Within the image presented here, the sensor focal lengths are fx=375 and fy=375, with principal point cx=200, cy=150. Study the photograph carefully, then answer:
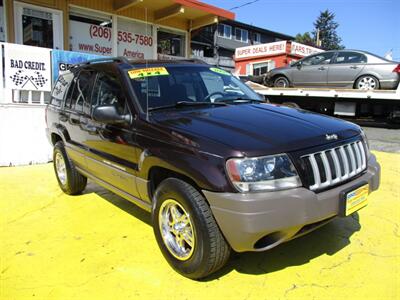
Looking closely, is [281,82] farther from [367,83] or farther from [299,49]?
[299,49]

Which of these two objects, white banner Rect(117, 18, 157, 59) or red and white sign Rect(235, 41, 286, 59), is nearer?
white banner Rect(117, 18, 157, 59)

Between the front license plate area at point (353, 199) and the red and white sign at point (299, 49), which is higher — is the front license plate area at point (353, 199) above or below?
below

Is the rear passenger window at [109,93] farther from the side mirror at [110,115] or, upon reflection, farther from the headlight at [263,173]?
the headlight at [263,173]

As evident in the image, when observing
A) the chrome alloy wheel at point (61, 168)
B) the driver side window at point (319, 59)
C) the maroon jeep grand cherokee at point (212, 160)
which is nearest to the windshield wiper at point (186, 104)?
the maroon jeep grand cherokee at point (212, 160)

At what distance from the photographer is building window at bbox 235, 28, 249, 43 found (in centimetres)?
4484

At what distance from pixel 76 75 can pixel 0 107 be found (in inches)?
114

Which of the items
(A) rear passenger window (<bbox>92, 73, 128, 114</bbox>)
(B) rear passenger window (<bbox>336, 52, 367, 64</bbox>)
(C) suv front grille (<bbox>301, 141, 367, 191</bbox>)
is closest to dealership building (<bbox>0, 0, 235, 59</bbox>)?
(B) rear passenger window (<bbox>336, 52, 367, 64</bbox>)

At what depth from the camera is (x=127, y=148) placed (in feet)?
11.5

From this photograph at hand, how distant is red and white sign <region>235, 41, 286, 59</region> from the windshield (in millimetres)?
19737

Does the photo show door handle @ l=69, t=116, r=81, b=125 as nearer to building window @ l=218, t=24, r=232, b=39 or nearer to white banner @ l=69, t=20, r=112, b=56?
white banner @ l=69, t=20, r=112, b=56

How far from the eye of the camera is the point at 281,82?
12.7 metres

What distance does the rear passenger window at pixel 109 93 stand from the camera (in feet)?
12.1

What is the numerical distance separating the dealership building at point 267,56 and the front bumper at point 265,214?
2140 centimetres

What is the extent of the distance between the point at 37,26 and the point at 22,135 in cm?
409
